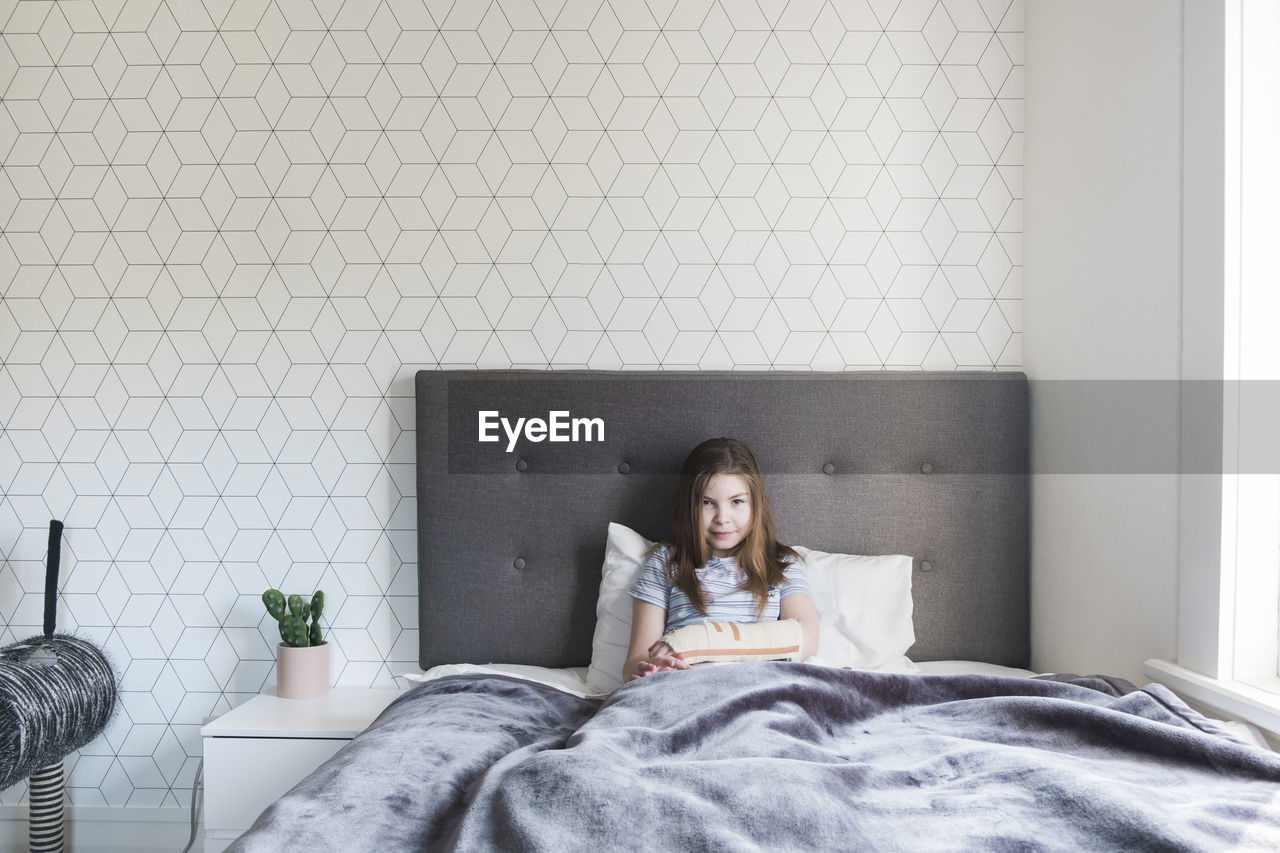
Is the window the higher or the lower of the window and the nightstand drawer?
the higher

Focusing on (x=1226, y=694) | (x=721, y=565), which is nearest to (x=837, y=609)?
(x=721, y=565)

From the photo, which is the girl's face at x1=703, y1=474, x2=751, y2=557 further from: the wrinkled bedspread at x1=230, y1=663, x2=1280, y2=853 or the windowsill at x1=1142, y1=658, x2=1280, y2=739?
the windowsill at x1=1142, y1=658, x2=1280, y2=739

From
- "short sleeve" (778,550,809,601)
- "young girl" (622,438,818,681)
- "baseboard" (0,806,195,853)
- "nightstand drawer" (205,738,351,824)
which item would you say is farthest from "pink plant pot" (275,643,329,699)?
"short sleeve" (778,550,809,601)

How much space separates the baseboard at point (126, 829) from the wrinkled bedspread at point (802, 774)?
3.58 feet

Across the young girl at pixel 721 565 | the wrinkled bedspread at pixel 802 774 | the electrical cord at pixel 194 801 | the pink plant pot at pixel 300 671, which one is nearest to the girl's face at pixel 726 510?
the young girl at pixel 721 565

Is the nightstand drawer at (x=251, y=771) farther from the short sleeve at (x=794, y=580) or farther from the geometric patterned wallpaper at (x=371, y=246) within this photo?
the short sleeve at (x=794, y=580)

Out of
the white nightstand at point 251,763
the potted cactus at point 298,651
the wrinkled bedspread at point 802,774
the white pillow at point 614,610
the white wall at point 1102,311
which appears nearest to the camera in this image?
the wrinkled bedspread at point 802,774

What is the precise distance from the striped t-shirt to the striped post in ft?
4.78

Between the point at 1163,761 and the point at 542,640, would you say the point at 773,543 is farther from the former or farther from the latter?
the point at 1163,761

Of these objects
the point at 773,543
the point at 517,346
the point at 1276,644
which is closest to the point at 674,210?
the point at 517,346

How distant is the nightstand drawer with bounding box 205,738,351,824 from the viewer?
189cm

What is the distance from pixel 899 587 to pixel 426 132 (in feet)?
5.21

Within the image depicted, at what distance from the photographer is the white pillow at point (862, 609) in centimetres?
205

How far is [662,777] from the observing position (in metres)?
1.18
